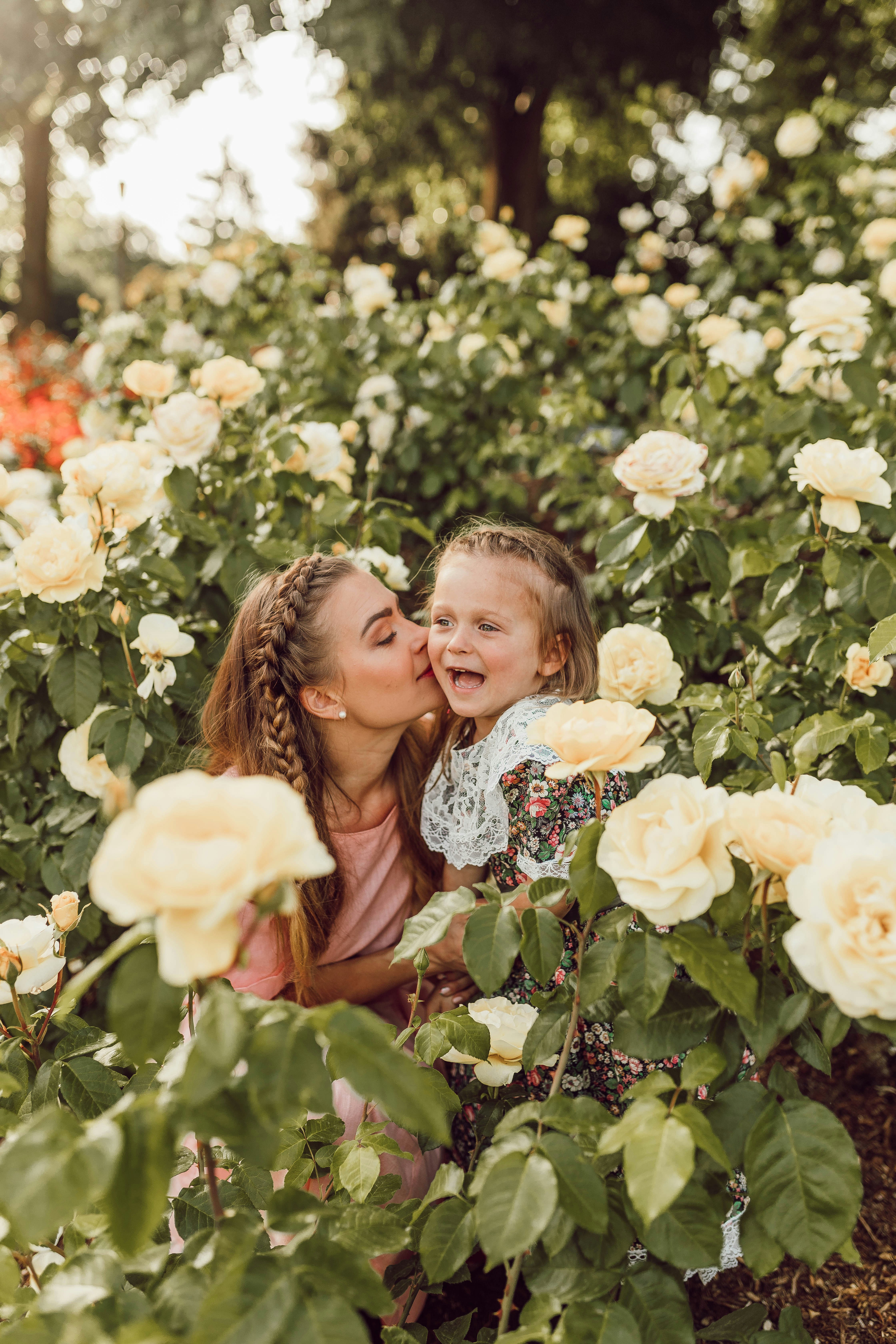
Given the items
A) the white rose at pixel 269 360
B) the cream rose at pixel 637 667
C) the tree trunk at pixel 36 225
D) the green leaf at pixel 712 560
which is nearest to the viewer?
the cream rose at pixel 637 667

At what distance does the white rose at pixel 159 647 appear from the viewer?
69.9 inches

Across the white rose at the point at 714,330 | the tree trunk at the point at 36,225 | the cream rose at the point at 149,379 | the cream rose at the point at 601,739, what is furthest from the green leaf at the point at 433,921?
the tree trunk at the point at 36,225

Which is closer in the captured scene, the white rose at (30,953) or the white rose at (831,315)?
the white rose at (30,953)

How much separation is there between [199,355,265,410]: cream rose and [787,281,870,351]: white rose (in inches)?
52.1

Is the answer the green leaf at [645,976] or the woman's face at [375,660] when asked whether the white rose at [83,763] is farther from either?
the green leaf at [645,976]

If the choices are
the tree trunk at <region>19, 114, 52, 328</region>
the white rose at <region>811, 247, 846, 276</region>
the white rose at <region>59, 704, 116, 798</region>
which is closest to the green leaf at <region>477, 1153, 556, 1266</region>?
the white rose at <region>59, 704, 116, 798</region>

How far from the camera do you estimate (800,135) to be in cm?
395

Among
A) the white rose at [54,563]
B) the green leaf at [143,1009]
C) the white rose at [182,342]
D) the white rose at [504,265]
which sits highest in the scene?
the white rose at [504,265]

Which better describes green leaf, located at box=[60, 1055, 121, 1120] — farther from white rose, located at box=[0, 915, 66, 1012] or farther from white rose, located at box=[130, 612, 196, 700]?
white rose, located at box=[130, 612, 196, 700]

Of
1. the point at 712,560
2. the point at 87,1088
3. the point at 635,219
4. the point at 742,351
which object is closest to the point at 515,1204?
the point at 87,1088

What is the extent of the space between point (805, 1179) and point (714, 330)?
2626 millimetres

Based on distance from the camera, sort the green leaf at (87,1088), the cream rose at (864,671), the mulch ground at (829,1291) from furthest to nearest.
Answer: the mulch ground at (829,1291)
the cream rose at (864,671)
the green leaf at (87,1088)

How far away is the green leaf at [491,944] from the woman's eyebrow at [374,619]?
959 mm

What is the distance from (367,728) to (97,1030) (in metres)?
0.86
